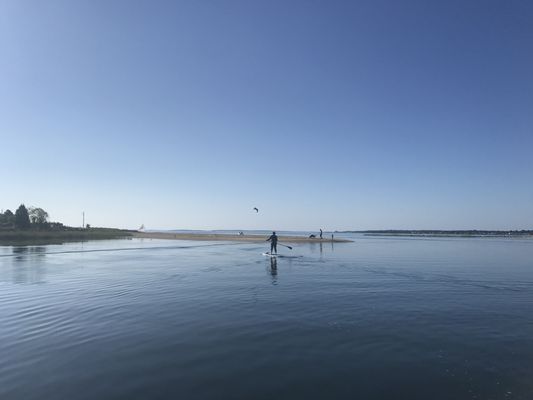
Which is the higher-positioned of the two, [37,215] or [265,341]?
[37,215]

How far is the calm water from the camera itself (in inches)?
290

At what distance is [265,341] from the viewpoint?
1011cm

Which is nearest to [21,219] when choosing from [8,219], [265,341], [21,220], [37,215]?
[21,220]

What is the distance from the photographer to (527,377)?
7922 mm

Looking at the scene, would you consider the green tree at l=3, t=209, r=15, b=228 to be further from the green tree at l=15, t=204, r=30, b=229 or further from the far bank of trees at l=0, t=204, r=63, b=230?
the green tree at l=15, t=204, r=30, b=229

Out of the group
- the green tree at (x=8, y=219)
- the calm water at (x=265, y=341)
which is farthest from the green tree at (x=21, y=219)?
the calm water at (x=265, y=341)

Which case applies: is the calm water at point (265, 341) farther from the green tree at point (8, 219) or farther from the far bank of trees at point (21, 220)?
the green tree at point (8, 219)

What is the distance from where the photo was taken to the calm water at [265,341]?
24.2 ft

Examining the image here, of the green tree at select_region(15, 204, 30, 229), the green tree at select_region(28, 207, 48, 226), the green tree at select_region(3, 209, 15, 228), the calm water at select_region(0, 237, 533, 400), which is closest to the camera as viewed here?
the calm water at select_region(0, 237, 533, 400)

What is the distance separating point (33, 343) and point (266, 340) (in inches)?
251

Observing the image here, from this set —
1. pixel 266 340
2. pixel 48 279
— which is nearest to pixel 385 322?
pixel 266 340

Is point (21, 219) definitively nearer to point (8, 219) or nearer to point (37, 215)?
point (8, 219)

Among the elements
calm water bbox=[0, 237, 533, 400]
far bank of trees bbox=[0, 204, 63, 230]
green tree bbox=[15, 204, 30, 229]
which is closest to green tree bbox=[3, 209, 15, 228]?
far bank of trees bbox=[0, 204, 63, 230]

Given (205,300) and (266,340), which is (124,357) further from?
Result: (205,300)
